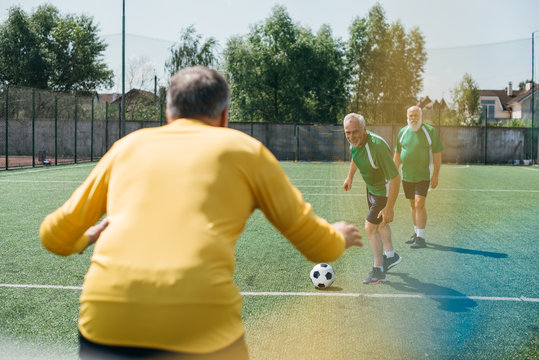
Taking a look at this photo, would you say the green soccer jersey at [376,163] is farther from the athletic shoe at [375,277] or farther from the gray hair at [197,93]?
the gray hair at [197,93]

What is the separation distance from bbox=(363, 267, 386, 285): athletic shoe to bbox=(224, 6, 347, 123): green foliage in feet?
123

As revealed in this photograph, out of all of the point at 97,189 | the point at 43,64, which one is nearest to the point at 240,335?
the point at 97,189

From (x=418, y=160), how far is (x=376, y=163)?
2.57 metres

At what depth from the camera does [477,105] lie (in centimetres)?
5447

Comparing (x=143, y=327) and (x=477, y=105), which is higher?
(x=477, y=105)

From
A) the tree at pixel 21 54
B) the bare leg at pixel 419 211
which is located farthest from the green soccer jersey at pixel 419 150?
the tree at pixel 21 54

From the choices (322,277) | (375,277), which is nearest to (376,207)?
(375,277)

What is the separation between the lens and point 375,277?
242 inches

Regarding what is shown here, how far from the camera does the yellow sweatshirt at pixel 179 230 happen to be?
1693 millimetres

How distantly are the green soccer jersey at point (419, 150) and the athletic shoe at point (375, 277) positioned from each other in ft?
8.70

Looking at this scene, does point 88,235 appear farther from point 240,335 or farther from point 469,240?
point 469,240

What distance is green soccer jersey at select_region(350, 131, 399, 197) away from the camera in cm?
596

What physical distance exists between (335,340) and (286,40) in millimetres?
42969

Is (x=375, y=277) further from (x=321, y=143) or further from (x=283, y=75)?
(x=283, y=75)
